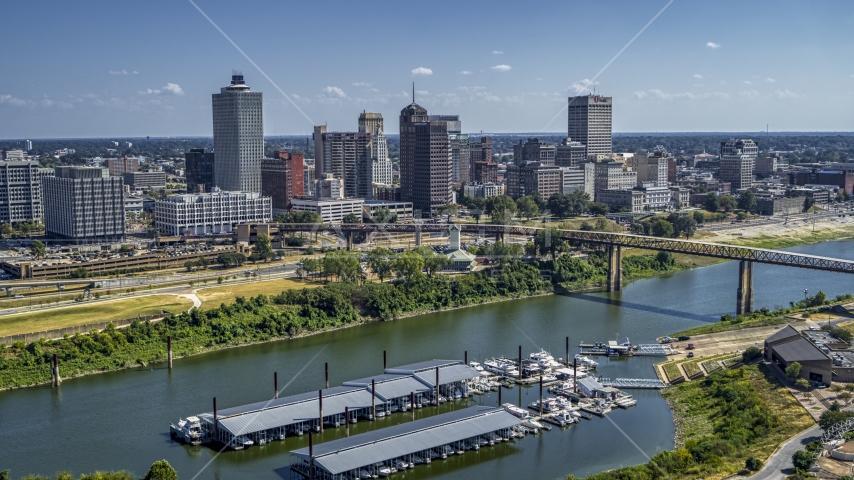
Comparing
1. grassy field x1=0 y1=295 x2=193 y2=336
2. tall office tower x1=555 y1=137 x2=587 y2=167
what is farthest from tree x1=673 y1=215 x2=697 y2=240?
grassy field x1=0 y1=295 x2=193 y2=336

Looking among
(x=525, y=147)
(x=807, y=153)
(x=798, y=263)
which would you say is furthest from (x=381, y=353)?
(x=807, y=153)

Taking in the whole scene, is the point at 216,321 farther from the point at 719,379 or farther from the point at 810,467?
the point at 810,467

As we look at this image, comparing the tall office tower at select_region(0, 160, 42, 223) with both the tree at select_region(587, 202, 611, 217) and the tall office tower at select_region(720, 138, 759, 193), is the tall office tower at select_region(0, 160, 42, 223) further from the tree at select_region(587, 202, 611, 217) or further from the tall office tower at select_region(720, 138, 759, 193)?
the tall office tower at select_region(720, 138, 759, 193)

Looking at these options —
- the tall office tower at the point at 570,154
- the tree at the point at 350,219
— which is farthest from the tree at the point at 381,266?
the tall office tower at the point at 570,154

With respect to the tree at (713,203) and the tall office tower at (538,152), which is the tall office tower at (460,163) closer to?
the tall office tower at (538,152)

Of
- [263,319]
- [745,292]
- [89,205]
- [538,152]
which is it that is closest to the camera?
[263,319]

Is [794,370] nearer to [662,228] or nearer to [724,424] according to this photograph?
[724,424]

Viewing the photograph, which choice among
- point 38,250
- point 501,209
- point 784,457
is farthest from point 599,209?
point 784,457
